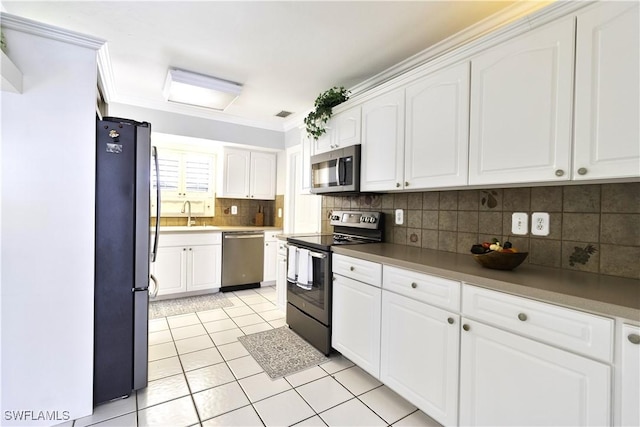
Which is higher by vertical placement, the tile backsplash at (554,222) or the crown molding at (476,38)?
the crown molding at (476,38)

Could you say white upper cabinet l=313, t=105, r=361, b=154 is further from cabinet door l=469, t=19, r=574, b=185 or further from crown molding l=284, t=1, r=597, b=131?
cabinet door l=469, t=19, r=574, b=185

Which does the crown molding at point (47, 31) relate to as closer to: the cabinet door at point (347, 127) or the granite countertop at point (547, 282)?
the cabinet door at point (347, 127)

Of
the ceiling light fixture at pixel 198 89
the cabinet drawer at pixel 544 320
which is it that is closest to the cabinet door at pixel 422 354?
the cabinet drawer at pixel 544 320

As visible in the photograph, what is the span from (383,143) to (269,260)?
2775 millimetres

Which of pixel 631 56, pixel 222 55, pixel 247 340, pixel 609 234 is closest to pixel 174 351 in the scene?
pixel 247 340

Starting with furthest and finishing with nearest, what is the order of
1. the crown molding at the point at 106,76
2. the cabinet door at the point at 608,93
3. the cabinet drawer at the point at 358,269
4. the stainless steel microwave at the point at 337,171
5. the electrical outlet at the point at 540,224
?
the stainless steel microwave at the point at 337,171 → the crown molding at the point at 106,76 → the cabinet drawer at the point at 358,269 → the electrical outlet at the point at 540,224 → the cabinet door at the point at 608,93

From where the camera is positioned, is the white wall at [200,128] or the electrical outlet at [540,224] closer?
the electrical outlet at [540,224]

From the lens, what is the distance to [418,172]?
2000 mm

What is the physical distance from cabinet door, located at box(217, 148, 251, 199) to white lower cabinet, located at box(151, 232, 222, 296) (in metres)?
0.78

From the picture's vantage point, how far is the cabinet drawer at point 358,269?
6.31 ft

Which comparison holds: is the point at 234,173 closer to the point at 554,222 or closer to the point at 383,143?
the point at 383,143

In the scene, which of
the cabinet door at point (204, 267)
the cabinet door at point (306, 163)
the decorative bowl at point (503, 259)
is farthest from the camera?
the cabinet door at point (204, 267)

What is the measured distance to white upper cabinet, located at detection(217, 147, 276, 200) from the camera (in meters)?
4.34

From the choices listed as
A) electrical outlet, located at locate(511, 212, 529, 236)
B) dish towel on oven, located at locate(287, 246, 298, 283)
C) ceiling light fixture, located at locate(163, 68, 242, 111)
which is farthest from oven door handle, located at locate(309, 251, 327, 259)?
ceiling light fixture, located at locate(163, 68, 242, 111)
